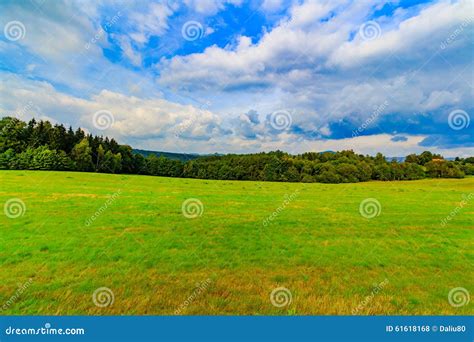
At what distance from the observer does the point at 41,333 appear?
17.1ft

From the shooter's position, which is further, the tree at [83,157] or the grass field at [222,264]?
the tree at [83,157]

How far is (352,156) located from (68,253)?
172ft

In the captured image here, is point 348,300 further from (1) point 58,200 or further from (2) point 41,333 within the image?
(1) point 58,200

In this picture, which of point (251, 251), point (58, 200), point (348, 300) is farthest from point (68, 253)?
point (58, 200)

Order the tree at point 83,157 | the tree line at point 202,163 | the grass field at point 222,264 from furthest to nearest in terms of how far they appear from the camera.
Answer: the tree at point 83,157
the tree line at point 202,163
the grass field at point 222,264

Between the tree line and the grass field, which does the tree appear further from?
the grass field

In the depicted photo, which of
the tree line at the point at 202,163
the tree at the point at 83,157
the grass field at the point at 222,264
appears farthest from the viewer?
the tree at the point at 83,157

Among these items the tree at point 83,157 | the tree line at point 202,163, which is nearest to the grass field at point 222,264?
the tree line at point 202,163

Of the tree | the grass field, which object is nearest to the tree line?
the tree

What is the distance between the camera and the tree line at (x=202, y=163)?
43.6 meters

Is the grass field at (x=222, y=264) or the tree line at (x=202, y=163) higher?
the tree line at (x=202, y=163)

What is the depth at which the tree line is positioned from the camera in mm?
43562

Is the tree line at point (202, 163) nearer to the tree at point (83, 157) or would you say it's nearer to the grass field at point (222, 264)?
the tree at point (83, 157)

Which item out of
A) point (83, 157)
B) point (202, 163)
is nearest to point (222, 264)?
point (202, 163)
